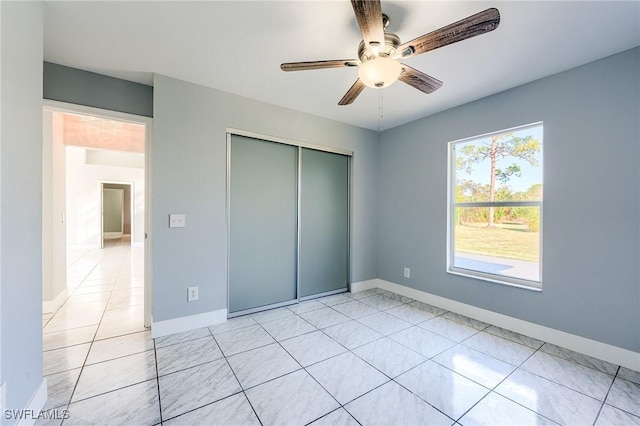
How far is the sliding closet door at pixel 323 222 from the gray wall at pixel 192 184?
0.82m

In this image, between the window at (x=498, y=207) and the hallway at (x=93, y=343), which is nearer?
the hallway at (x=93, y=343)

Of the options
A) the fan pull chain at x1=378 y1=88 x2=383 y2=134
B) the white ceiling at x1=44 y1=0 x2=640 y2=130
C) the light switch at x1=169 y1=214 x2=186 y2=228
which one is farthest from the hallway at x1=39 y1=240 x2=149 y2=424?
the fan pull chain at x1=378 y1=88 x2=383 y2=134

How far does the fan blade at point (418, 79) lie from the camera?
5.75 ft

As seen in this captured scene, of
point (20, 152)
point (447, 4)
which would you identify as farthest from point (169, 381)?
point (447, 4)

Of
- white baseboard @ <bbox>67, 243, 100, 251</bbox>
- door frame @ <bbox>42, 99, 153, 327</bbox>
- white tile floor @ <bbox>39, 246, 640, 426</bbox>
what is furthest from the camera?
white baseboard @ <bbox>67, 243, 100, 251</bbox>

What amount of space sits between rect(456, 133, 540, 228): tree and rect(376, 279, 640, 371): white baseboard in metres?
0.97

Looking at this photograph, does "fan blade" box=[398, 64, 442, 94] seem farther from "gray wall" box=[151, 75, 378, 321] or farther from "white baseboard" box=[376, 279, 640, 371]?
"white baseboard" box=[376, 279, 640, 371]

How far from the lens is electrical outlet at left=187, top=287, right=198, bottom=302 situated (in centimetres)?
253

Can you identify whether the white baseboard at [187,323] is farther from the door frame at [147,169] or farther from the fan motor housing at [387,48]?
the fan motor housing at [387,48]

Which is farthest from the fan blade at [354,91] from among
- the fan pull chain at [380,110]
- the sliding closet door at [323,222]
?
the sliding closet door at [323,222]

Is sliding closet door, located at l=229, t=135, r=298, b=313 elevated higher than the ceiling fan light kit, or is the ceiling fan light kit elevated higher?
the ceiling fan light kit

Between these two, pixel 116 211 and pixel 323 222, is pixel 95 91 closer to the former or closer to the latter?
pixel 323 222

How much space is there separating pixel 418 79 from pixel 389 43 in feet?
1.10

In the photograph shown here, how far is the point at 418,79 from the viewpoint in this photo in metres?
1.85
